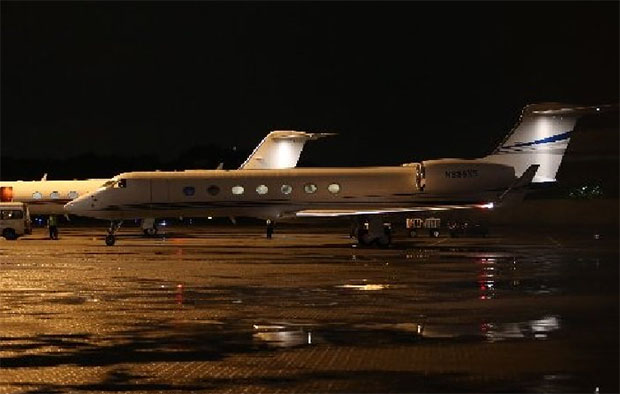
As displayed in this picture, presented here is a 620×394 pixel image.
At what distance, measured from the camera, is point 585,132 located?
4503 inches

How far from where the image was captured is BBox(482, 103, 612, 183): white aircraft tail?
2009 inches

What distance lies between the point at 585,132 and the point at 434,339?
101838mm

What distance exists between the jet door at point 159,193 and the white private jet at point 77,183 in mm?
16140

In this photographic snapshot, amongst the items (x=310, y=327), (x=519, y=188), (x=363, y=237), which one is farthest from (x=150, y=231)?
(x=310, y=327)

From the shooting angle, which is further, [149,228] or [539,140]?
[149,228]

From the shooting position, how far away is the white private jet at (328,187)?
49.6m

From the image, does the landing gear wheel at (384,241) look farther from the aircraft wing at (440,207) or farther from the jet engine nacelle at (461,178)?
the jet engine nacelle at (461,178)

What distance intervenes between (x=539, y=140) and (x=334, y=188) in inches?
370

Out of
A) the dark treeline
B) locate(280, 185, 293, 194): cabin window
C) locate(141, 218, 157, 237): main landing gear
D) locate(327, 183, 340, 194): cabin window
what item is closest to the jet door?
locate(280, 185, 293, 194): cabin window

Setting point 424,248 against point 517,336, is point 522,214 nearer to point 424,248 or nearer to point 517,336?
point 424,248

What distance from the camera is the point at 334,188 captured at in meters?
49.9

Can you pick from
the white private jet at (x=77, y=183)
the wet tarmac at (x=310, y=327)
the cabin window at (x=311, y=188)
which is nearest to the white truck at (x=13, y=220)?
the white private jet at (x=77, y=183)

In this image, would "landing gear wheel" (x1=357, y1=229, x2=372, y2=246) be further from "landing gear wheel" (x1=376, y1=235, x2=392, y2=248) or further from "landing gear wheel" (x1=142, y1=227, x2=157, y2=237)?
"landing gear wheel" (x1=142, y1=227, x2=157, y2=237)

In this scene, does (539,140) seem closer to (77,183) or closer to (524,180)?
(524,180)
